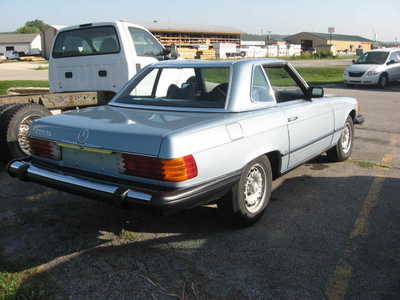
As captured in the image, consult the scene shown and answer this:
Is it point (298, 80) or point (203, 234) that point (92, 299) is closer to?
point (203, 234)

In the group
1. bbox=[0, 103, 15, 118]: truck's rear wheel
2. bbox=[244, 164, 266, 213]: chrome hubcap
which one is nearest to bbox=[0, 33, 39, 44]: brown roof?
bbox=[0, 103, 15, 118]: truck's rear wheel

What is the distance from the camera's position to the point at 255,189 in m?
3.86

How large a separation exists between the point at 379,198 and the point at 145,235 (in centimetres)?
261

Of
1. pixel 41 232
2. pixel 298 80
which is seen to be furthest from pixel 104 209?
pixel 298 80

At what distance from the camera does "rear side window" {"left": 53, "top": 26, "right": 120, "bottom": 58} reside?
7.06 m

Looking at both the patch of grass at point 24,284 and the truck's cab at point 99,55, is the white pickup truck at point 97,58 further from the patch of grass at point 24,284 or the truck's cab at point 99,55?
the patch of grass at point 24,284

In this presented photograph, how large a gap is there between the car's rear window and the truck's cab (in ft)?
8.50

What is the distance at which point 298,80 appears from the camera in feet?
15.4

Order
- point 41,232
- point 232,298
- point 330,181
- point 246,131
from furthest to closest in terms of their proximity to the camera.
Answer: point 330,181 → point 41,232 → point 246,131 → point 232,298

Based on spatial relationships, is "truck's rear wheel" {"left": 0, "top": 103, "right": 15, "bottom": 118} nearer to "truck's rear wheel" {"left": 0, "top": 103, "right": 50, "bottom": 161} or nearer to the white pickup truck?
"truck's rear wheel" {"left": 0, "top": 103, "right": 50, "bottom": 161}

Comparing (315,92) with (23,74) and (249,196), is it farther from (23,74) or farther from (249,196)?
(23,74)

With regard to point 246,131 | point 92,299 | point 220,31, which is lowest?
point 92,299

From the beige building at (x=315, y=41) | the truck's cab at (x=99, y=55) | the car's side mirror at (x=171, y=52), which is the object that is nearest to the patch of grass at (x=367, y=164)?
the car's side mirror at (x=171, y=52)

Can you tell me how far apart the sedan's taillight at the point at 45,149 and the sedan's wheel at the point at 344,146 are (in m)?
3.79
